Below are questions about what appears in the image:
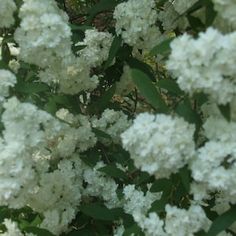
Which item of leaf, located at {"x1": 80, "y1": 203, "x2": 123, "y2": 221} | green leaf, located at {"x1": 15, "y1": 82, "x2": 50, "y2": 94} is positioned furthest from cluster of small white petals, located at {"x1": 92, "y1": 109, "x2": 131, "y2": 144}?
green leaf, located at {"x1": 15, "y1": 82, "x2": 50, "y2": 94}

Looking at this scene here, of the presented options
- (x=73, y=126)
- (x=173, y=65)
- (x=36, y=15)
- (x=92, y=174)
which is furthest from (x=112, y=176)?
(x=173, y=65)

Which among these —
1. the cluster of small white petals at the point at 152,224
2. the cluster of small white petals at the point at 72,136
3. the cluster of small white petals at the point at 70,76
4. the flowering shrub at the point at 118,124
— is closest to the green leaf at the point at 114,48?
the flowering shrub at the point at 118,124

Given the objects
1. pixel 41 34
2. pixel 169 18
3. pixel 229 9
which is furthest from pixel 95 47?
pixel 229 9

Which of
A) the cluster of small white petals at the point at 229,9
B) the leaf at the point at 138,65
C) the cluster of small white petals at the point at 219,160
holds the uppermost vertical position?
the cluster of small white petals at the point at 229,9

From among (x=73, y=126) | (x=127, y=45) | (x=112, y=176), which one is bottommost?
(x=112, y=176)

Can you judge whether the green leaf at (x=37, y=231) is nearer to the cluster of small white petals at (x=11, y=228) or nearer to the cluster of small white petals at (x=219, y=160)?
the cluster of small white petals at (x=11, y=228)

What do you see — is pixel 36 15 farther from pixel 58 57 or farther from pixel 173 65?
pixel 173 65
